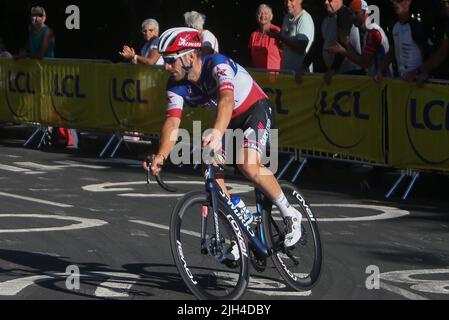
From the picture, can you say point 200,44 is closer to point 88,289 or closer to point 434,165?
point 88,289

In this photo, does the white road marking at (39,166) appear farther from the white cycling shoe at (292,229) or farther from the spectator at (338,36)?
the white cycling shoe at (292,229)

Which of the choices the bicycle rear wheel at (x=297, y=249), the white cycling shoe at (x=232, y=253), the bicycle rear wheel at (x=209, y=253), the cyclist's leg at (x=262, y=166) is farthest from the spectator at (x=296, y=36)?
the white cycling shoe at (x=232, y=253)

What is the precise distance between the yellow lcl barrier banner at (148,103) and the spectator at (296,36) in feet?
1.18

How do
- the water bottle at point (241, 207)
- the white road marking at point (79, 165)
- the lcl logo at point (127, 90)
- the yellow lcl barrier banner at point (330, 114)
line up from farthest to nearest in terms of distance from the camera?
the lcl logo at point (127, 90)
the white road marking at point (79, 165)
the yellow lcl barrier banner at point (330, 114)
the water bottle at point (241, 207)

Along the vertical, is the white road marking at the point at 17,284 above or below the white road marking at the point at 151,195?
above

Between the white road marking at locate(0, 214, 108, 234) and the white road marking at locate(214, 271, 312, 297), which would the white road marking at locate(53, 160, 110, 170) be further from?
the white road marking at locate(214, 271, 312, 297)

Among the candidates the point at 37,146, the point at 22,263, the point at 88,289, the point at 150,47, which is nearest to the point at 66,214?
the point at 22,263

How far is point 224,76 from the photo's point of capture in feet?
26.9

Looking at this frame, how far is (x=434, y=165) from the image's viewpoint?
13539 mm

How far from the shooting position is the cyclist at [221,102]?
8.11 metres

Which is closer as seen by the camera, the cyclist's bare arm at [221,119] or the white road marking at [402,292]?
the cyclist's bare arm at [221,119]

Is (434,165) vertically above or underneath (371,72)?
underneath
